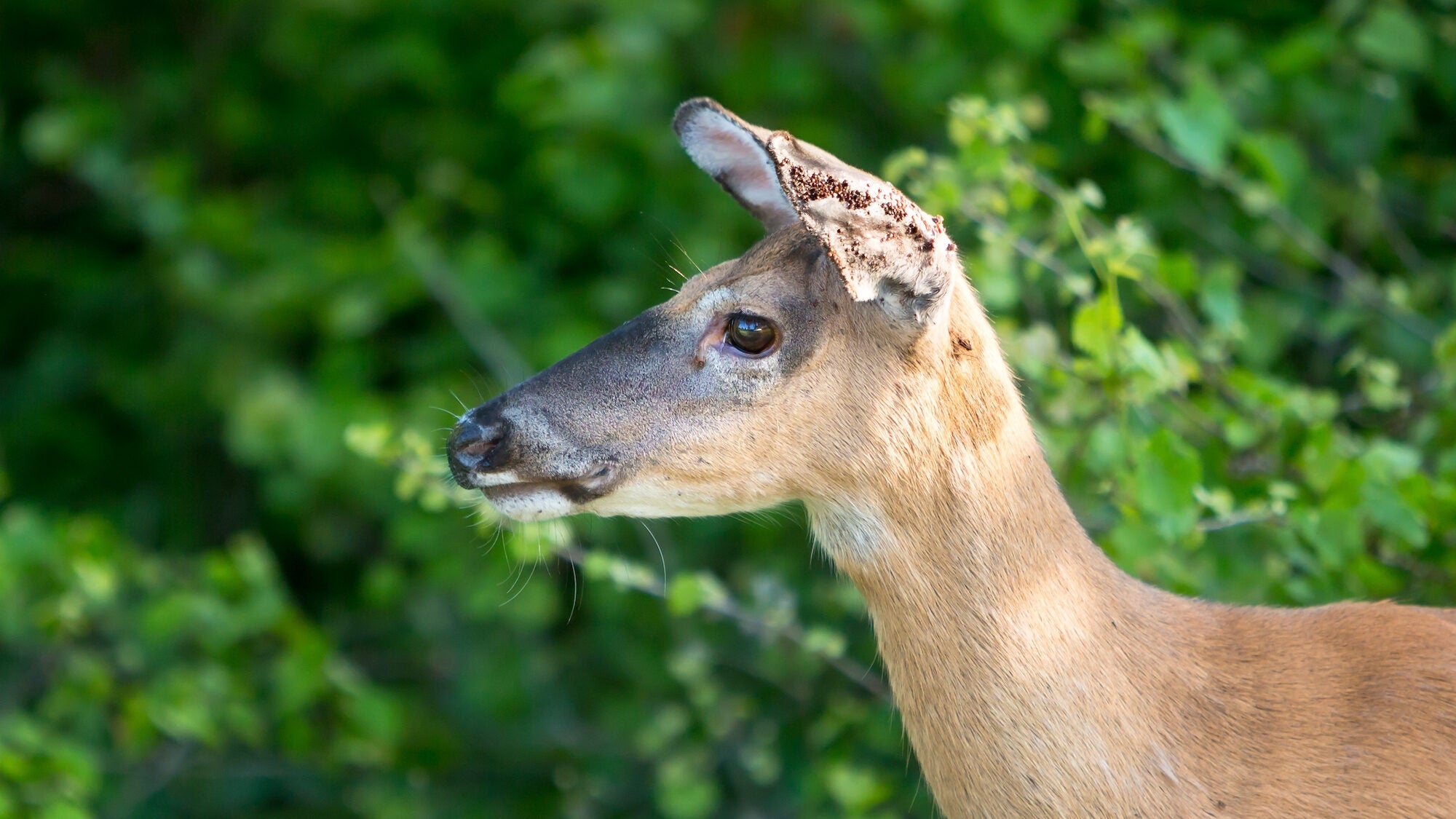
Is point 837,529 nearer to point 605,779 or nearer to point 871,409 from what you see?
point 871,409

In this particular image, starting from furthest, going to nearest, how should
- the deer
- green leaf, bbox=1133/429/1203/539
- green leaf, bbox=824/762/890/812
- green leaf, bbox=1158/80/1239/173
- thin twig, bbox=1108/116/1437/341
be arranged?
thin twig, bbox=1108/116/1437/341
green leaf, bbox=824/762/890/812
green leaf, bbox=1158/80/1239/173
green leaf, bbox=1133/429/1203/539
the deer

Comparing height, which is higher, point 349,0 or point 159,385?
point 349,0

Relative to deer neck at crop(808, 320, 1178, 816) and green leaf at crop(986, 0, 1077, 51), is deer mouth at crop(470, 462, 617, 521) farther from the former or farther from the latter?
green leaf at crop(986, 0, 1077, 51)

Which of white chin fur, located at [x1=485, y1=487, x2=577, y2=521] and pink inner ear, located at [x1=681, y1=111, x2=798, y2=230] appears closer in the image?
white chin fur, located at [x1=485, y1=487, x2=577, y2=521]

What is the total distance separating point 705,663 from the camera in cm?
374

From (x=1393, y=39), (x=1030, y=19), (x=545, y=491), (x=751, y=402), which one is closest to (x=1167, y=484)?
(x=751, y=402)

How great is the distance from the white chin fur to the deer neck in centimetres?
42

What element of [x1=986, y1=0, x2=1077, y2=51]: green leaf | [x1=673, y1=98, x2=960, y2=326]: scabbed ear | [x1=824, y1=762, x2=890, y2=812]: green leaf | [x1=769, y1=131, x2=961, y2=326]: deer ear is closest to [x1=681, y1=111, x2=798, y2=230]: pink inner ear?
[x1=673, y1=98, x2=960, y2=326]: scabbed ear

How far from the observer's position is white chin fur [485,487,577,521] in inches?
84.1

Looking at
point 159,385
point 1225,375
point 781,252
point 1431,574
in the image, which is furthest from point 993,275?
point 159,385

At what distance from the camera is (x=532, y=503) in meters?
2.14

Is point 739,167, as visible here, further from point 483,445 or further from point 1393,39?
point 1393,39

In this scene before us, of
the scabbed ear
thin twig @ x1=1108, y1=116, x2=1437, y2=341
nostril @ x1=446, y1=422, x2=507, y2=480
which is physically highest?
the scabbed ear

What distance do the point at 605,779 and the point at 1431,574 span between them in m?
2.54
